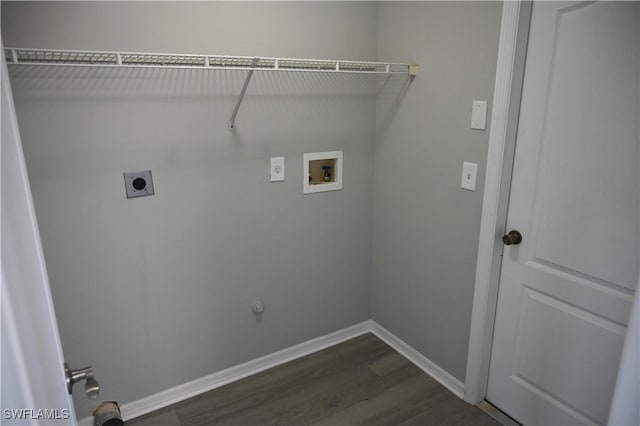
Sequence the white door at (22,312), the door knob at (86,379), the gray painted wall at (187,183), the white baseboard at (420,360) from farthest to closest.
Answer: the white baseboard at (420,360)
the gray painted wall at (187,183)
the door knob at (86,379)
the white door at (22,312)

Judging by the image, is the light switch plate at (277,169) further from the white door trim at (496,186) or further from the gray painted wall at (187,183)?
the white door trim at (496,186)

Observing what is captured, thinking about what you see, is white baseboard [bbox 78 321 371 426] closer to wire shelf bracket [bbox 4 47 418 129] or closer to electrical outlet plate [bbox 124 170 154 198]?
electrical outlet plate [bbox 124 170 154 198]

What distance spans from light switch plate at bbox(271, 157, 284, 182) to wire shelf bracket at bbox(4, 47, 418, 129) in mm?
279

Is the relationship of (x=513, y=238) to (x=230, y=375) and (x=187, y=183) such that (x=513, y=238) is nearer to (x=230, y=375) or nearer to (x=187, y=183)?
(x=187, y=183)

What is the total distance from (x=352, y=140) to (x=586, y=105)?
3.72 ft

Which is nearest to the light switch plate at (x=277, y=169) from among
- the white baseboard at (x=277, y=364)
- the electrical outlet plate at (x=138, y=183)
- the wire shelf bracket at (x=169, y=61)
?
the wire shelf bracket at (x=169, y=61)

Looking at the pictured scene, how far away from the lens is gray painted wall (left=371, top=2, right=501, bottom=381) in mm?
1778

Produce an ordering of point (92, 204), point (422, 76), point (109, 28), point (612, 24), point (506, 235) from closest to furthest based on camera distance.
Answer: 1. point (612, 24)
2. point (109, 28)
3. point (92, 204)
4. point (506, 235)
5. point (422, 76)

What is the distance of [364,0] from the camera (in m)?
2.10

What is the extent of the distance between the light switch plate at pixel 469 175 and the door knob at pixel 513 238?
0.25 metres

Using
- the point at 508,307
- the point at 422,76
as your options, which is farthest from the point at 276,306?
the point at 422,76

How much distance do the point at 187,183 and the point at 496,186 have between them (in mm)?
1370

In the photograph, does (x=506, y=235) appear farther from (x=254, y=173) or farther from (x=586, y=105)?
(x=254, y=173)

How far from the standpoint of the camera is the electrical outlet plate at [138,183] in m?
1.71
